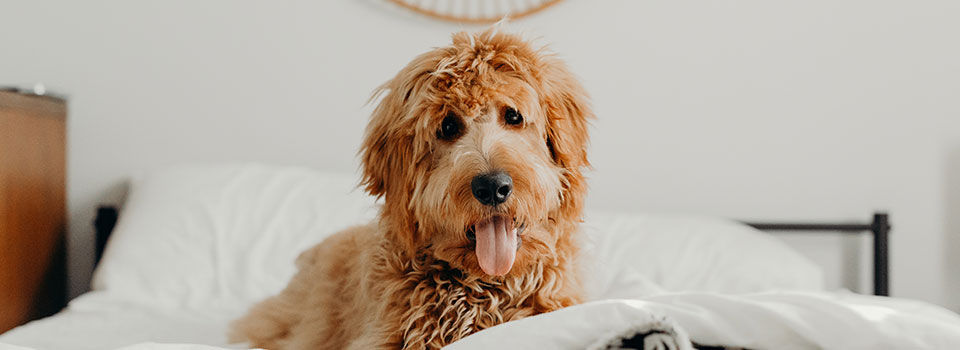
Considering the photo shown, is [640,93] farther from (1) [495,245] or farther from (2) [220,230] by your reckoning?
(1) [495,245]

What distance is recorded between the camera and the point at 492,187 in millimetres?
1332

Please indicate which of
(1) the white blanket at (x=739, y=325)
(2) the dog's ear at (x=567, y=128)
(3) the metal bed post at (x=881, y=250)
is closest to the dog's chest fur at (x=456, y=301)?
(2) the dog's ear at (x=567, y=128)

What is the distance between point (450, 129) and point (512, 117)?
0.12m

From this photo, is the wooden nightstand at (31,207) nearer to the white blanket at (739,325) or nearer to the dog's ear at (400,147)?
the dog's ear at (400,147)

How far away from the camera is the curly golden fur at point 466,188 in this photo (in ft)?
4.57

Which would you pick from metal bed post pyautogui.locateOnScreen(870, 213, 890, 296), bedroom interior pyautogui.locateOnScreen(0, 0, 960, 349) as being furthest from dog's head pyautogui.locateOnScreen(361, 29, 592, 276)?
metal bed post pyautogui.locateOnScreen(870, 213, 890, 296)

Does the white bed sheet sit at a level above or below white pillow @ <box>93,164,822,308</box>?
below

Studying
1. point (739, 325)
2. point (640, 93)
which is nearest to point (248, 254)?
point (640, 93)

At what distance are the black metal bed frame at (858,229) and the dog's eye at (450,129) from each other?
1938 millimetres

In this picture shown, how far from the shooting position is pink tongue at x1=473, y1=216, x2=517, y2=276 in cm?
139

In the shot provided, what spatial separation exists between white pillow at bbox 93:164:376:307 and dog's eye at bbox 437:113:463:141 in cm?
112

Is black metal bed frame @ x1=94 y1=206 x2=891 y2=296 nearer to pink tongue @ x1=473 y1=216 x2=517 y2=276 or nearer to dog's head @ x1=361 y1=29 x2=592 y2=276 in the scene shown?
dog's head @ x1=361 y1=29 x2=592 y2=276

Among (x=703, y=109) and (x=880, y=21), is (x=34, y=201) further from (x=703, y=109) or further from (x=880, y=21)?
(x=880, y=21)

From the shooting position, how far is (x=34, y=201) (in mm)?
2854
